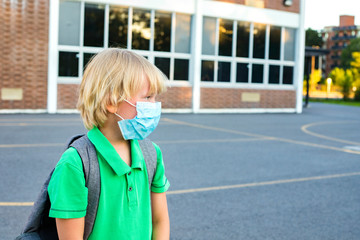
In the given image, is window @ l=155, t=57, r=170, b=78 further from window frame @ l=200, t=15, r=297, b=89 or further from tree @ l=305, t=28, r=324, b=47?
tree @ l=305, t=28, r=324, b=47

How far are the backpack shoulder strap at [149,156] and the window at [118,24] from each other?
19.4 meters

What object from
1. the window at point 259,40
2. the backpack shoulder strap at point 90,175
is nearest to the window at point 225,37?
the window at point 259,40

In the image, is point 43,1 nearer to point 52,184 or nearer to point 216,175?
point 216,175

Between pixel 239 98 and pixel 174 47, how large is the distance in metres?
4.37

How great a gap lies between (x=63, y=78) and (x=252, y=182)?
14736mm

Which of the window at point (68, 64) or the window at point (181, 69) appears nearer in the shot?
the window at point (68, 64)

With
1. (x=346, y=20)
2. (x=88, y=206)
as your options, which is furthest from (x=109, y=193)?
(x=346, y=20)

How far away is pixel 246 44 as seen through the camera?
82.7 ft

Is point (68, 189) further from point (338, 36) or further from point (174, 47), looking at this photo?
point (338, 36)

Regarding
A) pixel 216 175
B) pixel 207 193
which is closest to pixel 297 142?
pixel 216 175

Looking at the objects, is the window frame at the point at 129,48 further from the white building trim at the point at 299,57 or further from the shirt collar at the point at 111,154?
the shirt collar at the point at 111,154

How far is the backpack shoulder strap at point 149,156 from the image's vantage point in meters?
2.21

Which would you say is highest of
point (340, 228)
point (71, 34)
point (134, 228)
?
point (71, 34)

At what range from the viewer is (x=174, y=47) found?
23.0 m
